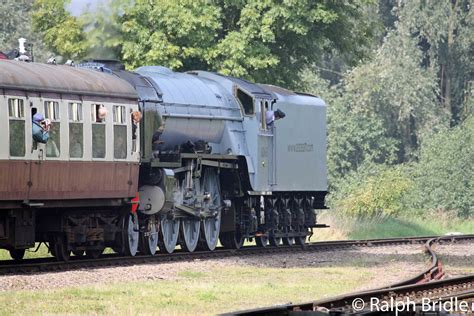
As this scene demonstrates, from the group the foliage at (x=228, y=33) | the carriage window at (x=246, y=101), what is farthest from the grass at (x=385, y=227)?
the carriage window at (x=246, y=101)

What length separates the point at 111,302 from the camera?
50.2 feet

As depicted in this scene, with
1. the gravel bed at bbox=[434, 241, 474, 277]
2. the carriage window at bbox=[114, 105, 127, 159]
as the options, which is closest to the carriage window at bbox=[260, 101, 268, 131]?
the gravel bed at bbox=[434, 241, 474, 277]

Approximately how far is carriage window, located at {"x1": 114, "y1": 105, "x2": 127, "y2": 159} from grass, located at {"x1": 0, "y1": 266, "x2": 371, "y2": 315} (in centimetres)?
320

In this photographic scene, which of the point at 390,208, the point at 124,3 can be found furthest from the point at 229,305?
the point at 390,208

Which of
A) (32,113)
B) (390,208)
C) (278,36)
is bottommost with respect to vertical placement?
(390,208)

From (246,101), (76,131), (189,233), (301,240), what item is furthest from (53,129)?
(301,240)

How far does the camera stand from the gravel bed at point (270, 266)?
18.0 meters

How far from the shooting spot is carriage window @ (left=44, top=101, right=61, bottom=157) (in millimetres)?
20922

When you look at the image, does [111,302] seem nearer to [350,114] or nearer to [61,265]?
[61,265]

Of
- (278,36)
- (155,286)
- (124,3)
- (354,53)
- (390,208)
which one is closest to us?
(155,286)

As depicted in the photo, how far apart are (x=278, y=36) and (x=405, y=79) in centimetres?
2120

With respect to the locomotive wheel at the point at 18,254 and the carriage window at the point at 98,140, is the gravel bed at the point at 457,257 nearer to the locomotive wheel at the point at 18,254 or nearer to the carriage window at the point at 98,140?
the carriage window at the point at 98,140

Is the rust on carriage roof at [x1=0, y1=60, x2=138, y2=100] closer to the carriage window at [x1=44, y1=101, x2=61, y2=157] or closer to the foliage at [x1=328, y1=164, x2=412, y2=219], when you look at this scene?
the carriage window at [x1=44, y1=101, x2=61, y2=157]

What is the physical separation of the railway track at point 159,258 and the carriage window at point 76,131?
1872 millimetres
